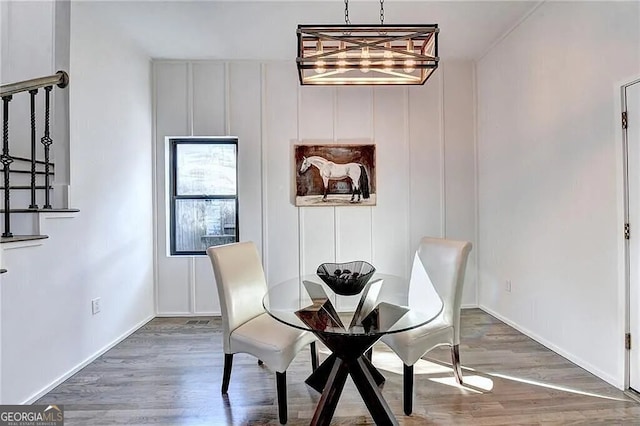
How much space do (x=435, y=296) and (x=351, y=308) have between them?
601 mm

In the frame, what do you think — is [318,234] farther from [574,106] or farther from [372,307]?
[574,106]

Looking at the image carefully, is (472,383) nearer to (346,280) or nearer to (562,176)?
(346,280)

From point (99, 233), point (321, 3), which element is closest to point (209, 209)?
point (99, 233)

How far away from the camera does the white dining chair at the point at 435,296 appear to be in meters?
1.94

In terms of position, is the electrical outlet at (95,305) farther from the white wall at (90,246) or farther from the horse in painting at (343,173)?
the horse in painting at (343,173)

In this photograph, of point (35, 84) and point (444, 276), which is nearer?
point (35, 84)

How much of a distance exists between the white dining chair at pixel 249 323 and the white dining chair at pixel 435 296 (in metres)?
0.63

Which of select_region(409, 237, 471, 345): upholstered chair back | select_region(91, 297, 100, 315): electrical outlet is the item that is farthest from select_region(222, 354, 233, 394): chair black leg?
select_region(91, 297, 100, 315): electrical outlet

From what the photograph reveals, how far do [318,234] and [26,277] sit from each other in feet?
8.31

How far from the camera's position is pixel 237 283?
7.48 ft

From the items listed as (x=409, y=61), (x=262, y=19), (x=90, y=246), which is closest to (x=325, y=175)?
(x=262, y=19)

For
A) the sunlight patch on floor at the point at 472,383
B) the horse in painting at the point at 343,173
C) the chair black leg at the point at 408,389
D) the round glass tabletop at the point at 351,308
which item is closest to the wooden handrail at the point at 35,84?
the round glass tabletop at the point at 351,308

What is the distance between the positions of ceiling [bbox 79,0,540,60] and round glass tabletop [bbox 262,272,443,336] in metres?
2.32

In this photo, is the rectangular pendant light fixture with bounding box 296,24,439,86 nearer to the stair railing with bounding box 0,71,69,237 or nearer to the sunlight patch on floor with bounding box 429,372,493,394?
the stair railing with bounding box 0,71,69,237
